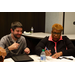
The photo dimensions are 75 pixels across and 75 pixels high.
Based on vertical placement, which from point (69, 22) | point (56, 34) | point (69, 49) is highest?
point (69, 22)

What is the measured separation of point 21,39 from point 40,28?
→ 9.30 feet

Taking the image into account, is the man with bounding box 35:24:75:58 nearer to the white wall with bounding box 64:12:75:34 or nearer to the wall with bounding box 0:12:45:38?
the white wall with bounding box 64:12:75:34

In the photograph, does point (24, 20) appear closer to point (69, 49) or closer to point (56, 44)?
point (56, 44)

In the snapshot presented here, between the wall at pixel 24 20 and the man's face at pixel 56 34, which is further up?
the wall at pixel 24 20

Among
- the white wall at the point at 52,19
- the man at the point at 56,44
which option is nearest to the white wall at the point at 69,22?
the white wall at the point at 52,19

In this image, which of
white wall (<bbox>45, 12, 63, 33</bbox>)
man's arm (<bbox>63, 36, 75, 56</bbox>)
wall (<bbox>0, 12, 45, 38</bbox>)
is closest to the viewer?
man's arm (<bbox>63, 36, 75, 56</bbox>)

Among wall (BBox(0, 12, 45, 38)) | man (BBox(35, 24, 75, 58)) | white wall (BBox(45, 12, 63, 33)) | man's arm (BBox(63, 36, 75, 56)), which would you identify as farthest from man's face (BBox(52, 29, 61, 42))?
wall (BBox(0, 12, 45, 38))

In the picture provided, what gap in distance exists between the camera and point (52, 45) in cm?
227

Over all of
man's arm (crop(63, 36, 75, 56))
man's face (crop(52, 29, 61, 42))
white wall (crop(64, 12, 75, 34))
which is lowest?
man's arm (crop(63, 36, 75, 56))

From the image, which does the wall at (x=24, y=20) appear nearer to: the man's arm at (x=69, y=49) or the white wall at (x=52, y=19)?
the white wall at (x=52, y=19)

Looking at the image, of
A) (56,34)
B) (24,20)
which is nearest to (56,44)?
(56,34)

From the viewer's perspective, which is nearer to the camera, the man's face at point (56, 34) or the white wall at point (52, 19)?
the man's face at point (56, 34)
